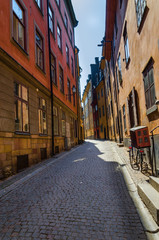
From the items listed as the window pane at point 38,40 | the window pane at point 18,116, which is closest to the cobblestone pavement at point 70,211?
the window pane at point 18,116

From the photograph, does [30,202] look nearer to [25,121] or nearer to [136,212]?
[136,212]

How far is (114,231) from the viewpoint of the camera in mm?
2814

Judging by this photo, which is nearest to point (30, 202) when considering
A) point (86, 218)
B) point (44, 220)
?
point (44, 220)

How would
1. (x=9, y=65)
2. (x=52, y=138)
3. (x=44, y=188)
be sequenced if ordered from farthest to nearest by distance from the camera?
(x=52, y=138), (x=9, y=65), (x=44, y=188)

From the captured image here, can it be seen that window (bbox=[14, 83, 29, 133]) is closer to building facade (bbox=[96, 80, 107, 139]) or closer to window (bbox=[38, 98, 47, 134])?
window (bbox=[38, 98, 47, 134])

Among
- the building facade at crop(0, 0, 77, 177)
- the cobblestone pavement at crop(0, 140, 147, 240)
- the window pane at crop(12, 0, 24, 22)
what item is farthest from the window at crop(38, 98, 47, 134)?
the cobblestone pavement at crop(0, 140, 147, 240)

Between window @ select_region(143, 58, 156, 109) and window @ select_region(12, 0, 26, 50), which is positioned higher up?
window @ select_region(12, 0, 26, 50)

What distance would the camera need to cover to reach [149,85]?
249 inches

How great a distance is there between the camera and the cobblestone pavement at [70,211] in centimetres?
279

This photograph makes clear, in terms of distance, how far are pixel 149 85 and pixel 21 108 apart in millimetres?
5353

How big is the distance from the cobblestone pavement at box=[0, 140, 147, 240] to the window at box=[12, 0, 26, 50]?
671 cm

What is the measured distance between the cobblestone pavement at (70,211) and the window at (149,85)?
283 centimetres

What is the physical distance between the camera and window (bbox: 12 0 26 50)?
835 centimetres

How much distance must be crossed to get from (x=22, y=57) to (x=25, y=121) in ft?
9.90
